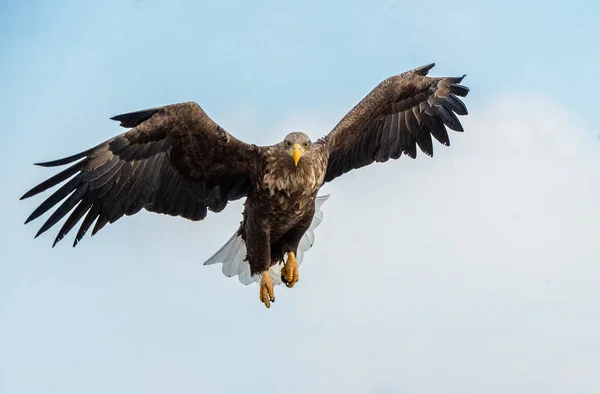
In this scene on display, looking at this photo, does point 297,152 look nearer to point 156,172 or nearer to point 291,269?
point 156,172

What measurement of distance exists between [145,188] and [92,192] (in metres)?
0.50

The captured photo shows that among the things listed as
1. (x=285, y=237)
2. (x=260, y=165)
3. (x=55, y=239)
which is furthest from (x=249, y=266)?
(x=55, y=239)

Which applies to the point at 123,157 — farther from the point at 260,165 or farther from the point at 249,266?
the point at 249,266

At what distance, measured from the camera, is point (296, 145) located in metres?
9.88

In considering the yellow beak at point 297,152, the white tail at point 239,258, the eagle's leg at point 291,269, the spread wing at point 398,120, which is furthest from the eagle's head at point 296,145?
the white tail at point 239,258

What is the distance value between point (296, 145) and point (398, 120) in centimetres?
182

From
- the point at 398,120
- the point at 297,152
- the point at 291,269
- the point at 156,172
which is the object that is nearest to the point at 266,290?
the point at 291,269

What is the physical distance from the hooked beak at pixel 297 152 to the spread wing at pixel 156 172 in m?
0.63

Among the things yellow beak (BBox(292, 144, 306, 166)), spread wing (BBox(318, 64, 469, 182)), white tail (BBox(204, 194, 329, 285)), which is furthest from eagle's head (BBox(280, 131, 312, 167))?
white tail (BBox(204, 194, 329, 285))

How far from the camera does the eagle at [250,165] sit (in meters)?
10.0

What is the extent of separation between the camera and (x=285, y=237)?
36.2 feet

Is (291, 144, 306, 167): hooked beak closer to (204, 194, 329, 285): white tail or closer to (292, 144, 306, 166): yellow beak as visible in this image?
(292, 144, 306, 166): yellow beak

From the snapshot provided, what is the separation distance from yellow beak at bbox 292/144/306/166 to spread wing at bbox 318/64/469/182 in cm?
103

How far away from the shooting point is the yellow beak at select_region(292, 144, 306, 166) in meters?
9.77
